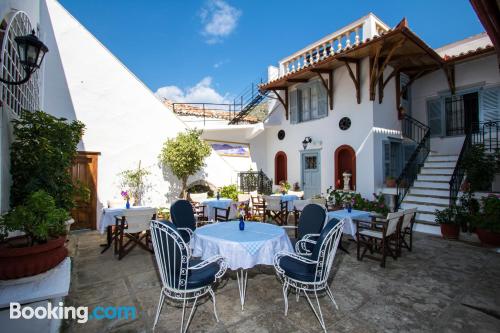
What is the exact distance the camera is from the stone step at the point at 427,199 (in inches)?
264

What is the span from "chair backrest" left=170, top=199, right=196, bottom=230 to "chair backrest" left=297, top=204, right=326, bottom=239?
6.42 ft

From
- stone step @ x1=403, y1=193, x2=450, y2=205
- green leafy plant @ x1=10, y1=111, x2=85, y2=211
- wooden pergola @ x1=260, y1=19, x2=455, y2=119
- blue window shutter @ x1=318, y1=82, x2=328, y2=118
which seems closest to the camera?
green leafy plant @ x1=10, y1=111, x2=85, y2=211

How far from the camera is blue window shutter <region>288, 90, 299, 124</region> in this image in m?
10.2

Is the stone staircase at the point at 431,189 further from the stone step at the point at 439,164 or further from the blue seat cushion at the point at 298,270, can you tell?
the blue seat cushion at the point at 298,270

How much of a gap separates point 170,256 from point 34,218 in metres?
1.23

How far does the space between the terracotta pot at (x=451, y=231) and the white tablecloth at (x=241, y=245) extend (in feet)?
16.0

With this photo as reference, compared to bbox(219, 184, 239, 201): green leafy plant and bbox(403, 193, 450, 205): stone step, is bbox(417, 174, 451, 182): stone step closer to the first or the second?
bbox(403, 193, 450, 205): stone step

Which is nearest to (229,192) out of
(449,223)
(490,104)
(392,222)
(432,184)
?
(392,222)

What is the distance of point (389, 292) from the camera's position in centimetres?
319

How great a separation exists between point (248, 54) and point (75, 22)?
7.32m

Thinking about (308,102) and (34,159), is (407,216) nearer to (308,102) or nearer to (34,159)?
(34,159)

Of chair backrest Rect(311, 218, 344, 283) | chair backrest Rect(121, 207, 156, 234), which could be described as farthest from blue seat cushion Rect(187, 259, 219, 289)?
chair backrest Rect(121, 207, 156, 234)

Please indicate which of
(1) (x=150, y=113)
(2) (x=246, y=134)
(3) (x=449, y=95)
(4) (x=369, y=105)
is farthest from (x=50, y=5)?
(3) (x=449, y=95)

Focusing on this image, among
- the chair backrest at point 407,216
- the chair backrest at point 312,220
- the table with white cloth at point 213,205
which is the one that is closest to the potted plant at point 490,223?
the chair backrest at point 407,216
